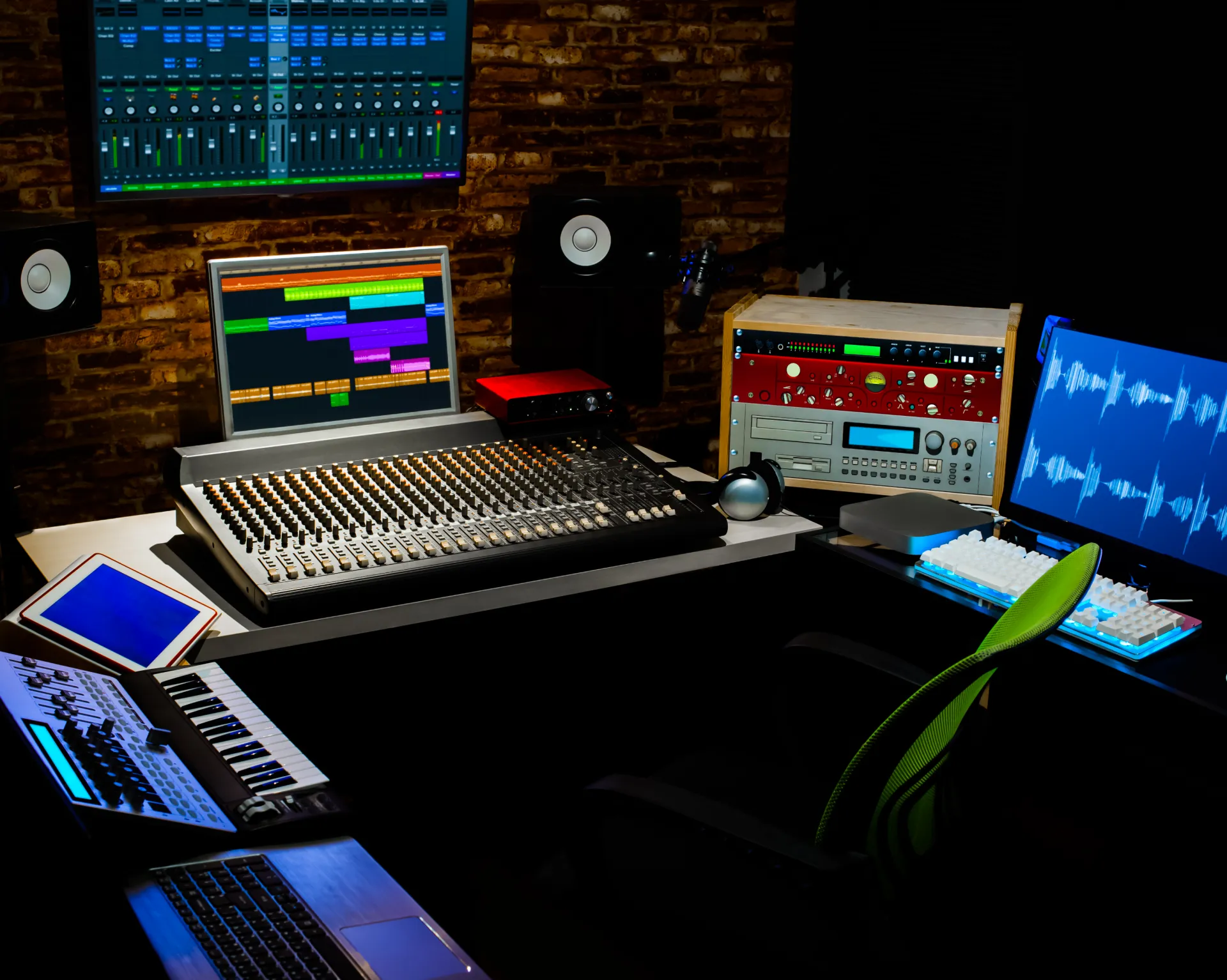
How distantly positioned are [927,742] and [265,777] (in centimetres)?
92

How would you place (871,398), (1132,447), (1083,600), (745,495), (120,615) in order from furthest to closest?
(871,398) < (745,495) < (1132,447) < (1083,600) < (120,615)

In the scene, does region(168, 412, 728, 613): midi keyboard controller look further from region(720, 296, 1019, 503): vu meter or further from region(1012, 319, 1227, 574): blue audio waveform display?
region(1012, 319, 1227, 574): blue audio waveform display

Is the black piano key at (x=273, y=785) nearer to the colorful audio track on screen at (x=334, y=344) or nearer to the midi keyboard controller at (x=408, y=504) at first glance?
the midi keyboard controller at (x=408, y=504)

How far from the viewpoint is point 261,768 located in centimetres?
166

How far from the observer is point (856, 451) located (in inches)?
115

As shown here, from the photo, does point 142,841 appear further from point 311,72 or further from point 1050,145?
point 1050,145

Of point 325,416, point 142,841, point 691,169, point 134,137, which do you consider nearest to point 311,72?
point 134,137

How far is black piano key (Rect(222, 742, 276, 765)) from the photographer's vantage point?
1.67 meters

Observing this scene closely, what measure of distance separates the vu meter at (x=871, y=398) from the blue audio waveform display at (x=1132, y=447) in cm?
20

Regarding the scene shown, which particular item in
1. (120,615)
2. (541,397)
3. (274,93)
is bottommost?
(120,615)

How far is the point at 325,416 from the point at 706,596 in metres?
1.15

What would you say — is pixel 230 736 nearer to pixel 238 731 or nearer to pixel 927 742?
pixel 238 731

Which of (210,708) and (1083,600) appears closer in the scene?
(210,708)

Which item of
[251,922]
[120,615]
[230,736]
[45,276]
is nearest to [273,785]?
[230,736]
